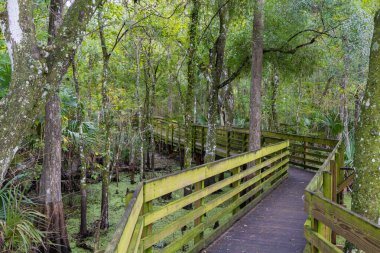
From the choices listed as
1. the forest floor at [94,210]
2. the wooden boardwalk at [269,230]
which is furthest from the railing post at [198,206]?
the forest floor at [94,210]

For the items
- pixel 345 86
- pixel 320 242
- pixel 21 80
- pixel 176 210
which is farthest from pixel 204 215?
pixel 345 86

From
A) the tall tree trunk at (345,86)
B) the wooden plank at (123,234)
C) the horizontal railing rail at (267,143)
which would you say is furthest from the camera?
the horizontal railing rail at (267,143)

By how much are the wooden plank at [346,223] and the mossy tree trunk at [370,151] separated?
118 cm

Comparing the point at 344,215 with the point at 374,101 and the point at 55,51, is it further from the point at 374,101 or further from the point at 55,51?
the point at 55,51

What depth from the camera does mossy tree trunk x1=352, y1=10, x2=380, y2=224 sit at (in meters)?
4.30

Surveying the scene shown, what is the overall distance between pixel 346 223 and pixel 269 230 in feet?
9.74

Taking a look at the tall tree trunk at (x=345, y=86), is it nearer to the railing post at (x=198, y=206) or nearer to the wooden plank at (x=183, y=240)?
the railing post at (x=198, y=206)

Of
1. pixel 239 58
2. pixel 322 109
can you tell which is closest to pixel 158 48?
pixel 239 58

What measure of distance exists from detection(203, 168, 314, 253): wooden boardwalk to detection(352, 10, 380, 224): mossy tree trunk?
3.72 feet

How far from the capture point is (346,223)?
2879mm

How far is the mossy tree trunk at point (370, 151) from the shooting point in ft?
14.1

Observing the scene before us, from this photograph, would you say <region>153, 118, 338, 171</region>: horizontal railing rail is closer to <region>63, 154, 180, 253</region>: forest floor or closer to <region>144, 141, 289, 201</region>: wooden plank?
<region>63, 154, 180, 253</region>: forest floor

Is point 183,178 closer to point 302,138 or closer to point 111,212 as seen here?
point 111,212

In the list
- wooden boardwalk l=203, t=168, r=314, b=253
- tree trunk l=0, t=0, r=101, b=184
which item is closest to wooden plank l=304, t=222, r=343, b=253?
wooden boardwalk l=203, t=168, r=314, b=253
